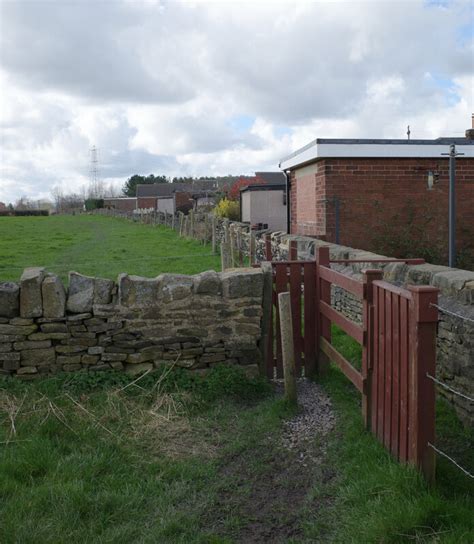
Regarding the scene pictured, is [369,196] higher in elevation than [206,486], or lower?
higher

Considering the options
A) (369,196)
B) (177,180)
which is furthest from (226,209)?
(177,180)

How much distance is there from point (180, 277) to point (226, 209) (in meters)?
23.3

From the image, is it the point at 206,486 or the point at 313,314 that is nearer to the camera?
the point at 206,486

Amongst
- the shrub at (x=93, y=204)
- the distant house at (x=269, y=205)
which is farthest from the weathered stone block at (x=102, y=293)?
the shrub at (x=93, y=204)

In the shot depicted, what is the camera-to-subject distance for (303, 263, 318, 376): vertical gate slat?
21.1 feet

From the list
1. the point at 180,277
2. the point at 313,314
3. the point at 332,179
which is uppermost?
the point at 332,179

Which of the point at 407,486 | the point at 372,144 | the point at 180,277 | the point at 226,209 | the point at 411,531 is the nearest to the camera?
the point at 411,531

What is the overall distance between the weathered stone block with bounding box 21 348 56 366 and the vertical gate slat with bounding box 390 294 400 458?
332 cm

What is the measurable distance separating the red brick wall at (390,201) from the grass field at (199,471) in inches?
267

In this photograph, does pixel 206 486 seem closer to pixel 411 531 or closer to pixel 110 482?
pixel 110 482

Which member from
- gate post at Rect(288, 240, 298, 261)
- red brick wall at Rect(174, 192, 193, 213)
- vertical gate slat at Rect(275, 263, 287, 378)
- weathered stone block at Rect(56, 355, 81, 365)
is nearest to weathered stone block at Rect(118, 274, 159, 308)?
weathered stone block at Rect(56, 355, 81, 365)

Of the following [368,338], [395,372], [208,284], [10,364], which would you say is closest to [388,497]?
[395,372]

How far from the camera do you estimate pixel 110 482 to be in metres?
4.07

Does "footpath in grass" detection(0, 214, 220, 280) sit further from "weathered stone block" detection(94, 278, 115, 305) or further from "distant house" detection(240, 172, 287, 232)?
"weathered stone block" detection(94, 278, 115, 305)
